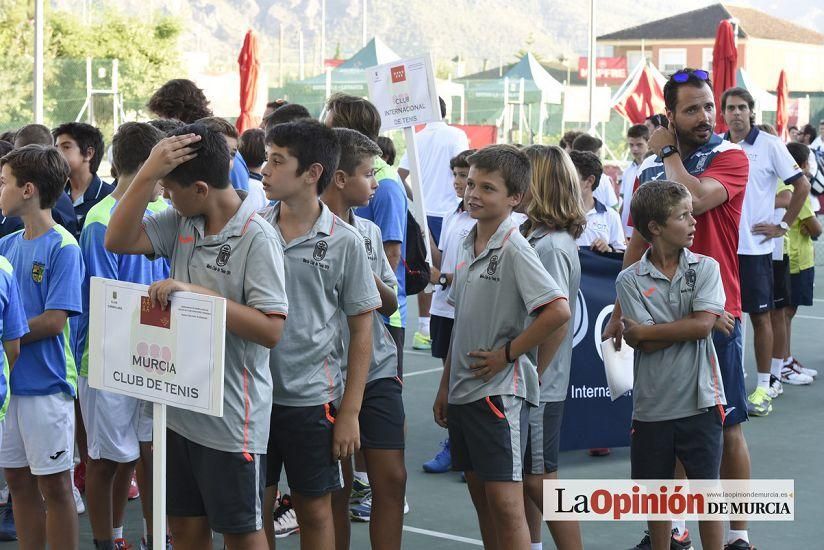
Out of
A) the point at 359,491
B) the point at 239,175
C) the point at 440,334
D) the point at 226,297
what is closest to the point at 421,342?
the point at 440,334

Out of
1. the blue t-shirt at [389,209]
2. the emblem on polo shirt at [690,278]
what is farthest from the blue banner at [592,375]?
the emblem on polo shirt at [690,278]

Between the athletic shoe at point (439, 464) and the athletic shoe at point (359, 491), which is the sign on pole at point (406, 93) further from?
the athletic shoe at point (359, 491)

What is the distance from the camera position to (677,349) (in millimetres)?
4836

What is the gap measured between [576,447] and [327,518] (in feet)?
10.4

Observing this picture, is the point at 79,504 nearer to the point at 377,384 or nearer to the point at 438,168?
the point at 377,384

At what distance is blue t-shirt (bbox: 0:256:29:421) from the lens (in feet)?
13.2

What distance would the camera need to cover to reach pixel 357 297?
4109 millimetres

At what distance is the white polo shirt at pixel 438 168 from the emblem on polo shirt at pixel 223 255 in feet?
23.7

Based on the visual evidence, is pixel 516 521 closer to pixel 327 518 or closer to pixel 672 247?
pixel 327 518

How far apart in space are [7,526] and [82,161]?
6.25ft

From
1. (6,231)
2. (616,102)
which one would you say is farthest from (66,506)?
(616,102)

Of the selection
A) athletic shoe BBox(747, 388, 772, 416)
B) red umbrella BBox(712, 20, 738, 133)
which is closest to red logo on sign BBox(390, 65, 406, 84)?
athletic shoe BBox(747, 388, 772, 416)

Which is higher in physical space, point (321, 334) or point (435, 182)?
point (435, 182)

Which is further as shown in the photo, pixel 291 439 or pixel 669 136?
pixel 669 136
